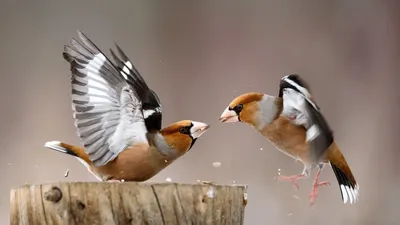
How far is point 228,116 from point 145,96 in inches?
7.0

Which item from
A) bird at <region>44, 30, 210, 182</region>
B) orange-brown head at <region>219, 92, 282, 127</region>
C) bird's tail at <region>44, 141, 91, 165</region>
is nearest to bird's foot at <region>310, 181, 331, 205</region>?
orange-brown head at <region>219, 92, 282, 127</region>

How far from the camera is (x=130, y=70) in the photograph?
1.15 m

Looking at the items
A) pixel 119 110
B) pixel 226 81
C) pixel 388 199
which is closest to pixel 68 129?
pixel 119 110

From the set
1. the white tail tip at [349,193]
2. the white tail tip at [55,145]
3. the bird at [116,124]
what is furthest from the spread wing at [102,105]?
the white tail tip at [349,193]

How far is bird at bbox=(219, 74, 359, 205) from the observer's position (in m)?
1.18

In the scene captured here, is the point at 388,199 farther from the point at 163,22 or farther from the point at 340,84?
the point at 163,22

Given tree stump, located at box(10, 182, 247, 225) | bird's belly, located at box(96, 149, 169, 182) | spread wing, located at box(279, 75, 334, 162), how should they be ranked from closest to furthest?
tree stump, located at box(10, 182, 247, 225)
bird's belly, located at box(96, 149, 169, 182)
spread wing, located at box(279, 75, 334, 162)

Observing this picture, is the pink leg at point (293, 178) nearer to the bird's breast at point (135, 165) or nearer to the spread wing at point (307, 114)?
the spread wing at point (307, 114)

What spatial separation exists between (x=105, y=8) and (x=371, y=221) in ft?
2.36

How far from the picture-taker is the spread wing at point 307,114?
118 centimetres

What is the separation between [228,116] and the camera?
4.05 ft

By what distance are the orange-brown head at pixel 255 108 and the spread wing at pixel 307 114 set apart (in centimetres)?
2

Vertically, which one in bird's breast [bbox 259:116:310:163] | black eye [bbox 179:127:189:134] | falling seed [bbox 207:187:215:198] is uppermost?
black eye [bbox 179:127:189:134]

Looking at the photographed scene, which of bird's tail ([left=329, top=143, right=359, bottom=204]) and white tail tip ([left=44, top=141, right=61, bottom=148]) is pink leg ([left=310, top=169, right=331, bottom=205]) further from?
white tail tip ([left=44, top=141, right=61, bottom=148])
